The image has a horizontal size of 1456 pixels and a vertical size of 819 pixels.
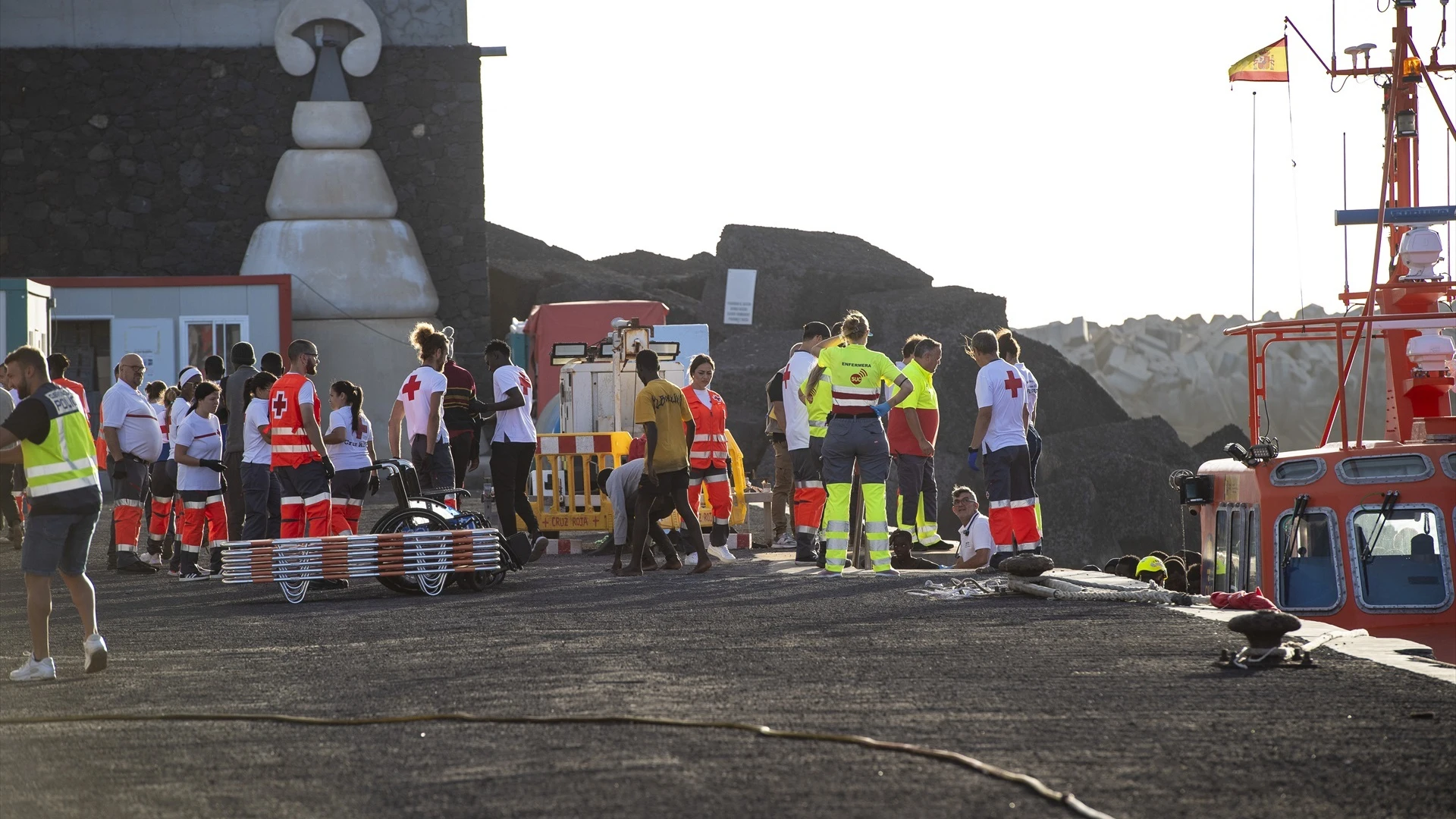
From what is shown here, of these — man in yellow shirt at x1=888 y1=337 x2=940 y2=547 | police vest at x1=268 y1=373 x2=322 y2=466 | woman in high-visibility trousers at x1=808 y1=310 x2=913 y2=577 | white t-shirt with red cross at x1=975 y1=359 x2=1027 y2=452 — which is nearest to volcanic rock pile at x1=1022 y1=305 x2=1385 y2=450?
man in yellow shirt at x1=888 y1=337 x2=940 y2=547

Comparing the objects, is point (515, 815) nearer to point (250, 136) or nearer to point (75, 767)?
point (75, 767)

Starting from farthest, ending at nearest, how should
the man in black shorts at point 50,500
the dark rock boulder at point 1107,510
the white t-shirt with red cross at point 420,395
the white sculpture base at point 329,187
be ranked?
the white sculpture base at point 329,187 → the dark rock boulder at point 1107,510 → the white t-shirt with red cross at point 420,395 → the man in black shorts at point 50,500

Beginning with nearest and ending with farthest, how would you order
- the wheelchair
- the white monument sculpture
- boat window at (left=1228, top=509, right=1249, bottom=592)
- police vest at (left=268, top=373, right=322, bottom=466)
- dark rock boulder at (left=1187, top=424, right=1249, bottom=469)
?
the wheelchair → boat window at (left=1228, top=509, right=1249, bottom=592) → police vest at (left=268, top=373, right=322, bottom=466) → the white monument sculpture → dark rock boulder at (left=1187, top=424, right=1249, bottom=469)

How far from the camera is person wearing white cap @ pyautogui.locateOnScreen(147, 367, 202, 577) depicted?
14977mm

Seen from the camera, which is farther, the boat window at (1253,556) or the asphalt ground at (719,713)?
the boat window at (1253,556)

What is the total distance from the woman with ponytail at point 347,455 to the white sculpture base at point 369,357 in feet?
60.8

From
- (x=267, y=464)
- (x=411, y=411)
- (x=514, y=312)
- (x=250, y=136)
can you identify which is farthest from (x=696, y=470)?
(x=514, y=312)

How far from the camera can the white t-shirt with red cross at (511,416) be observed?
14.6m

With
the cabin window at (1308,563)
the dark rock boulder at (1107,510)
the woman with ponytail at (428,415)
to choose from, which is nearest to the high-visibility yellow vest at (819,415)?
the woman with ponytail at (428,415)

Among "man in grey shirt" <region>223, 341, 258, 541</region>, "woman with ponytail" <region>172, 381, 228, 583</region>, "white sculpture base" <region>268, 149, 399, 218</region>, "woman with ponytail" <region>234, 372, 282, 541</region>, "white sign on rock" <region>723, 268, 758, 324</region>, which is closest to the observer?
"woman with ponytail" <region>234, 372, 282, 541</region>

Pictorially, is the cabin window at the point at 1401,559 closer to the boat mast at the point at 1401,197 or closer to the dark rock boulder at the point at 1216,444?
the boat mast at the point at 1401,197

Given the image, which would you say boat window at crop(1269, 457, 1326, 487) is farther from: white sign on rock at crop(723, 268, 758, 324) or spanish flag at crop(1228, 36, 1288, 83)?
white sign on rock at crop(723, 268, 758, 324)

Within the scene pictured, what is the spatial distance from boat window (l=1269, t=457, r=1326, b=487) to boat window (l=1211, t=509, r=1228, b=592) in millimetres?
1031

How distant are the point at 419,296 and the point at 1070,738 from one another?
28173mm
